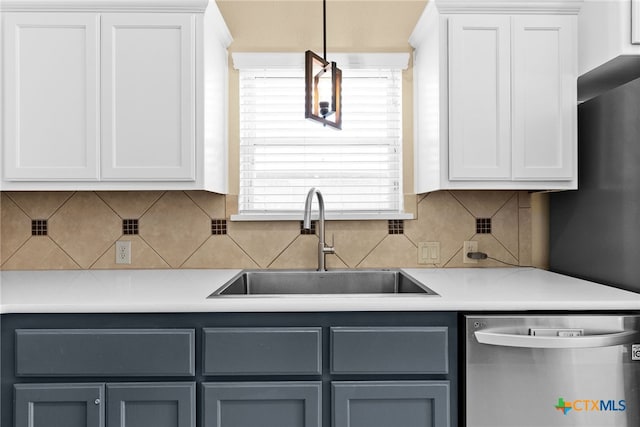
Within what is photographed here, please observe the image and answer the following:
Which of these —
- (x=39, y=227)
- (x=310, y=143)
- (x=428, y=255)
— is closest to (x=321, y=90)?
(x=310, y=143)

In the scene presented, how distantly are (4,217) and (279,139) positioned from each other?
1421 mm

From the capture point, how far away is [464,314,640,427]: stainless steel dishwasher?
1.43 m

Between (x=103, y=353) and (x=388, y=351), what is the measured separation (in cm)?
91

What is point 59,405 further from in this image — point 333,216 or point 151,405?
point 333,216

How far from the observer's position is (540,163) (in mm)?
1903

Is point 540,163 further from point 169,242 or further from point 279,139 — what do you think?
point 169,242

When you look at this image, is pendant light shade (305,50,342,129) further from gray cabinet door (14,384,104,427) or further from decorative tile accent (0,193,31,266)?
decorative tile accent (0,193,31,266)

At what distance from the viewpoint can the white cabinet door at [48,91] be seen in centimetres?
185

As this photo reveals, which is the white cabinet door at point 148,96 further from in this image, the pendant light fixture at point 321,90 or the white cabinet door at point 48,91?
the pendant light fixture at point 321,90

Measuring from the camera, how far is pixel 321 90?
64.4 inches

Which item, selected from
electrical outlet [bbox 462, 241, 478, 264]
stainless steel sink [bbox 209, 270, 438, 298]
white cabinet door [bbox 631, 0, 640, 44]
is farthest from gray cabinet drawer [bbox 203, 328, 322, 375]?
white cabinet door [bbox 631, 0, 640, 44]

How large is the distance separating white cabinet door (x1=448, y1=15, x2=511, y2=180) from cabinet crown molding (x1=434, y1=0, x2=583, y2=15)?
31 millimetres

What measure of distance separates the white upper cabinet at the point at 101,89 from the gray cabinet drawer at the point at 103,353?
0.69 metres

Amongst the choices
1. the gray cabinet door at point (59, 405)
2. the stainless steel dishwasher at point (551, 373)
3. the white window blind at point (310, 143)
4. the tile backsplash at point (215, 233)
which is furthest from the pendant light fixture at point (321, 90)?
the gray cabinet door at point (59, 405)
